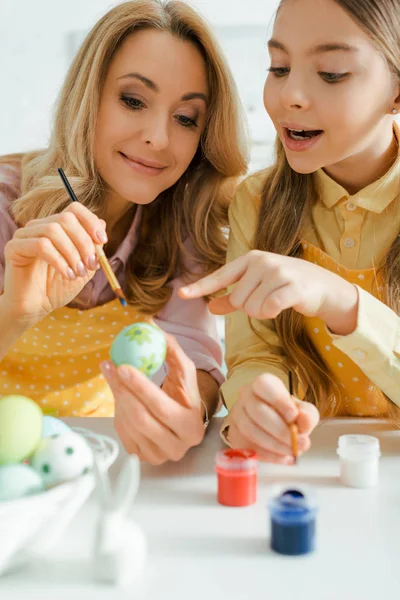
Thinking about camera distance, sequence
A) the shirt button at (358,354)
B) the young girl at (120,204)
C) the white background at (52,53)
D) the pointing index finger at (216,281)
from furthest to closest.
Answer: the white background at (52,53) → the young girl at (120,204) → the shirt button at (358,354) → the pointing index finger at (216,281)

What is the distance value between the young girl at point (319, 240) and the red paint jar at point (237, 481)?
0.08 m

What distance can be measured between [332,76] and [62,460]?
848mm

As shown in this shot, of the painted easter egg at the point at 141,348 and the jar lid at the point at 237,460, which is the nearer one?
the jar lid at the point at 237,460

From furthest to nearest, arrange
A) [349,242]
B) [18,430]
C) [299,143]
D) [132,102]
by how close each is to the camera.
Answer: [132,102] → [349,242] → [299,143] → [18,430]

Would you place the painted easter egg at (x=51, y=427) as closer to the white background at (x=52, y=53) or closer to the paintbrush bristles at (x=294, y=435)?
the paintbrush bristles at (x=294, y=435)

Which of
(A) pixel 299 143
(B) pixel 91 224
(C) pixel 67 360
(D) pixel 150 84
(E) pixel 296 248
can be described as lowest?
(C) pixel 67 360

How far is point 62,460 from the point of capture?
848 mm

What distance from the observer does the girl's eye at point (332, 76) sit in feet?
4.13

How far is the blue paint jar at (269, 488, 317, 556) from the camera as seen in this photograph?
2.75 feet

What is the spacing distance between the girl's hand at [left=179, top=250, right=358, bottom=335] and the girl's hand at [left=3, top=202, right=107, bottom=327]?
264 mm

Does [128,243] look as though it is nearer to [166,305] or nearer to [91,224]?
[166,305]

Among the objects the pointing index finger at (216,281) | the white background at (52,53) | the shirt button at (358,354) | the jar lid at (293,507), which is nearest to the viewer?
the jar lid at (293,507)

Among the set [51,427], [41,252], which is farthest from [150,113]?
[51,427]

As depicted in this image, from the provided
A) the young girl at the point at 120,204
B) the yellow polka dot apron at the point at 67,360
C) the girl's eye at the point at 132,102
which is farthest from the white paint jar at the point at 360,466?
the girl's eye at the point at 132,102
